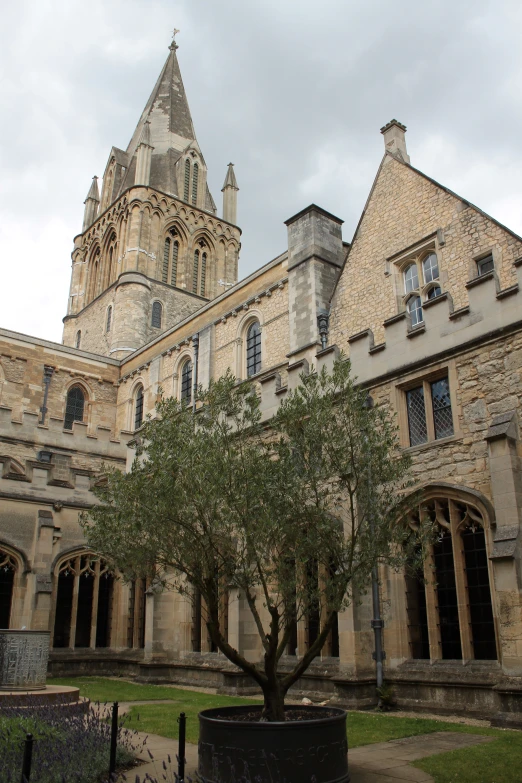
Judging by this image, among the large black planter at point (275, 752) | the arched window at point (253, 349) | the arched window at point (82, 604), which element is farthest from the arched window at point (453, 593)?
the arched window at point (253, 349)

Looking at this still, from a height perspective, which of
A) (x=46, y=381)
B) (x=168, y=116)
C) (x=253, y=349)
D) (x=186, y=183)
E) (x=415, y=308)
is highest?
(x=168, y=116)

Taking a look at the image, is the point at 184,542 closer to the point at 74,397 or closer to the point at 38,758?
the point at 38,758

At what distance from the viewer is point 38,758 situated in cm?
667

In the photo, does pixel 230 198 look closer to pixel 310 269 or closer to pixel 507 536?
pixel 310 269

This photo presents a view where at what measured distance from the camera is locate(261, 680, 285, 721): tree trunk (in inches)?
279

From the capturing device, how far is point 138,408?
3409 centimetres

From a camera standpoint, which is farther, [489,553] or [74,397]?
[74,397]

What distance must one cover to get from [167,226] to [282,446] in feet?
135

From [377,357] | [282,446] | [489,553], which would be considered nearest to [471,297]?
[377,357]

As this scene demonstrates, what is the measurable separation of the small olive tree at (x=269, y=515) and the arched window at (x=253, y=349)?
17.4 metres

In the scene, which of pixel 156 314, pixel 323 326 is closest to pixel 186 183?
pixel 156 314

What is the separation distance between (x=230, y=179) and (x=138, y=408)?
87.0ft

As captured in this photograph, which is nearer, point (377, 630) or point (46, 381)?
point (377, 630)

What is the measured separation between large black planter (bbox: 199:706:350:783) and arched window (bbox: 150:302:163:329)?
37.6 m
